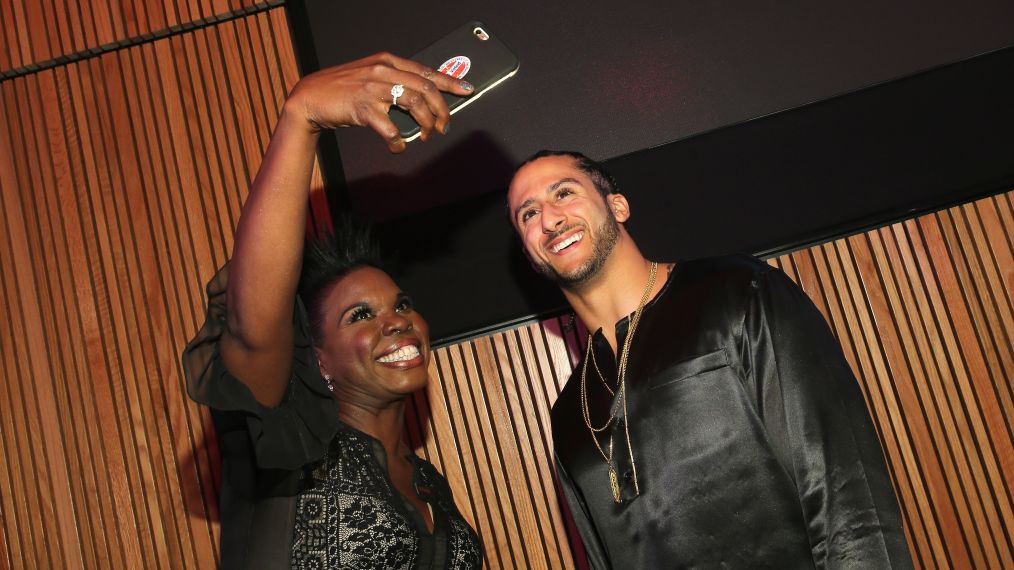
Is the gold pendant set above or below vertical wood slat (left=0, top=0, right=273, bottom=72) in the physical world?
below

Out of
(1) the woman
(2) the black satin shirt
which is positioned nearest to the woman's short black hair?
(1) the woman

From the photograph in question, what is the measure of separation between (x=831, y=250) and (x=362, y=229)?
162 cm

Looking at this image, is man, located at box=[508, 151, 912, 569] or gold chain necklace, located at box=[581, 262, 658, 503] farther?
gold chain necklace, located at box=[581, 262, 658, 503]

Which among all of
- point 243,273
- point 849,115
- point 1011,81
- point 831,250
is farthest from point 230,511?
point 1011,81

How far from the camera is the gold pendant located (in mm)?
2238

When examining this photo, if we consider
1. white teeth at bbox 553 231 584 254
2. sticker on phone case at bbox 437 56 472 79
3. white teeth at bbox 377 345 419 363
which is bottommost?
white teeth at bbox 377 345 419 363

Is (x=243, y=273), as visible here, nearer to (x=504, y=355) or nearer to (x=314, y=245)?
(x=314, y=245)

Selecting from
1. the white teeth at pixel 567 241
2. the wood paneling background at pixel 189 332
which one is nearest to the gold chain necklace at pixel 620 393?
the white teeth at pixel 567 241

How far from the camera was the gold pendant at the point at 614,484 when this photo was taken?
2238 mm

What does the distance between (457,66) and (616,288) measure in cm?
79

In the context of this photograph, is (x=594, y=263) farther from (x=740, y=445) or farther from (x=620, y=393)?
(x=740, y=445)

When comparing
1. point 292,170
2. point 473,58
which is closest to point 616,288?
point 473,58

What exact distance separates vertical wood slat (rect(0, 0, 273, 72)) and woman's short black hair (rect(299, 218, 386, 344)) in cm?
117

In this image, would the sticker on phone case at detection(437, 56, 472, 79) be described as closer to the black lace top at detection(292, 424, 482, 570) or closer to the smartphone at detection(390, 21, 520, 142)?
the smartphone at detection(390, 21, 520, 142)
